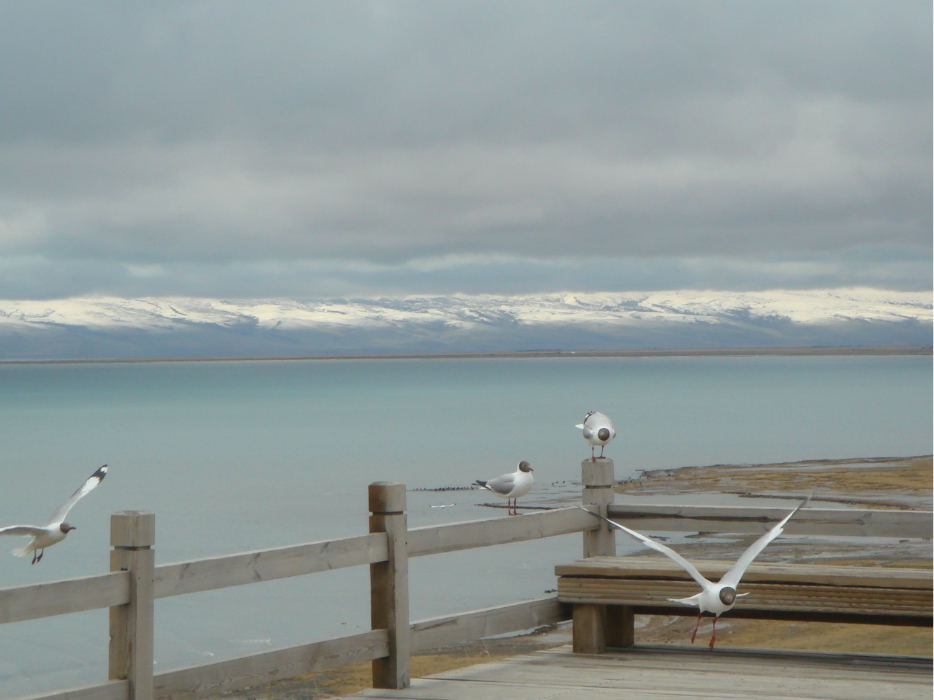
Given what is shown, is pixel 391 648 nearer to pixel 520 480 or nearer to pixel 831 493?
pixel 520 480

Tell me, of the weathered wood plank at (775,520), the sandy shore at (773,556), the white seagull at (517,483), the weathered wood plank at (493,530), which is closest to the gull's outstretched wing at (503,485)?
the white seagull at (517,483)

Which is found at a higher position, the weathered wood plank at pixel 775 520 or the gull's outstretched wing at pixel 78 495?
the gull's outstretched wing at pixel 78 495

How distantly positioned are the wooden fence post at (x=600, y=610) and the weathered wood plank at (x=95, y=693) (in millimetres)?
3297

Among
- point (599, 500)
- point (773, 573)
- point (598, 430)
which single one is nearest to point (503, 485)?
point (598, 430)

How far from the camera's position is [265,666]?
608 centimetres

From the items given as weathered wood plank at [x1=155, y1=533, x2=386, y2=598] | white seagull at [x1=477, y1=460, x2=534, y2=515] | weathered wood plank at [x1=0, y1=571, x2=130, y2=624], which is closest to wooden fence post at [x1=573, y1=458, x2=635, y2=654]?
weathered wood plank at [x1=155, y1=533, x2=386, y2=598]

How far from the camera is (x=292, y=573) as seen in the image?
20.4ft

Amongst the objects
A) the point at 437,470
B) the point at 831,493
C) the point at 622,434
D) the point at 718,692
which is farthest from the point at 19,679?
the point at 622,434

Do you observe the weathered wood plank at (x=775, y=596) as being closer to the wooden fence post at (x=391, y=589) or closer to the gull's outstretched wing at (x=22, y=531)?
the wooden fence post at (x=391, y=589)

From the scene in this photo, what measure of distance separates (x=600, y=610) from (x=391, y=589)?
168 centimetres

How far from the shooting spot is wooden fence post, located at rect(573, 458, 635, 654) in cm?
768

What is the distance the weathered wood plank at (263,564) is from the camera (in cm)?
565

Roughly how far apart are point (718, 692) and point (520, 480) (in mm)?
5147

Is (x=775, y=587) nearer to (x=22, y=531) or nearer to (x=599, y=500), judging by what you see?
(x=599, y=500)
